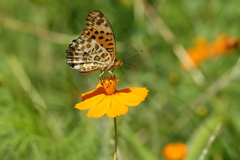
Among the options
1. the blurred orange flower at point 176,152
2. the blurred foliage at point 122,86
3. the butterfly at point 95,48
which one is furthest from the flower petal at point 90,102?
the blurred orange flower at point 176,152

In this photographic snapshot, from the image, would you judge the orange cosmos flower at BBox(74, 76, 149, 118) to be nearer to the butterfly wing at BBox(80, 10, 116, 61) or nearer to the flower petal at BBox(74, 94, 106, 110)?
the flower petal at BBox(74, 94, 106, 110)

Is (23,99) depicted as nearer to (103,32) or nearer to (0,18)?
(0,18)

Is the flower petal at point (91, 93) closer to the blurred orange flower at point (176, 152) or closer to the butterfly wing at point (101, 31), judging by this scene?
the butterfly wing at point (101, 31)

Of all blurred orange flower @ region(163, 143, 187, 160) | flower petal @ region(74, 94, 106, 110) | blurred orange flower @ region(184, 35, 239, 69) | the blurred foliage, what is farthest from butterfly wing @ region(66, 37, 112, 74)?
blurred orange flower @ region(184, 35, 239, 69)

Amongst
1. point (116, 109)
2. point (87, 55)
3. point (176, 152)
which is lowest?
point (176, 152)

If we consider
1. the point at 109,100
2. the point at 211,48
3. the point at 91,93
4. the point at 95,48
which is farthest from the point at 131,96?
the point at 211,48

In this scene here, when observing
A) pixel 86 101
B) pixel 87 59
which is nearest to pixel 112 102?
pixel 86 101

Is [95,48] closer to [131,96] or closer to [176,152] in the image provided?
[131,96]
